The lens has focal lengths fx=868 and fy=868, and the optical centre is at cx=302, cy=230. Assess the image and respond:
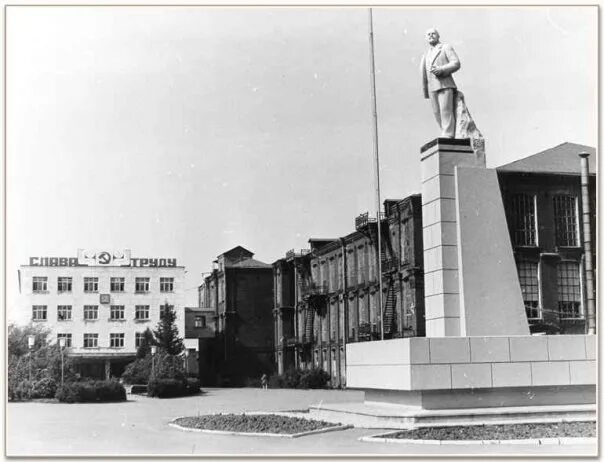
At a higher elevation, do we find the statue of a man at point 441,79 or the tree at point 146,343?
the statue of a man at point 441,79

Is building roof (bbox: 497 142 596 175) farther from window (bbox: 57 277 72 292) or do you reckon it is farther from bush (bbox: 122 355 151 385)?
window (bbox: 57 277 72 292)

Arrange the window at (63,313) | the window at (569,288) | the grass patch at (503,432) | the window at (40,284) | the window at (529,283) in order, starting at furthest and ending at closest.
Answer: the window at (63,313) < the window at (40,284) < the window at (569,288) < the window at (529,283) < the grass patch at (503,432)

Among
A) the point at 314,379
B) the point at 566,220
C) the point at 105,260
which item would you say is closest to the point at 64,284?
the point at 105,260

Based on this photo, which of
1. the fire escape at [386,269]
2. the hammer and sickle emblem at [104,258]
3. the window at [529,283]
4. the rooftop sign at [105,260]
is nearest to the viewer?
the window at [529,283]

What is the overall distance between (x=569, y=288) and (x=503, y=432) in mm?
30645

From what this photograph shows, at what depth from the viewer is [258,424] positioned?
1611 cm

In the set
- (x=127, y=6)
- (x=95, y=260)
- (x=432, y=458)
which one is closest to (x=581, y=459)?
(x=432, y=458)

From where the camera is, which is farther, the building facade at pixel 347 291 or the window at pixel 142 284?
the window at pixel 142 284

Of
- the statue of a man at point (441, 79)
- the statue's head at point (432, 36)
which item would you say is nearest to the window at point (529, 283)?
the statue of a man at point (441, 79)

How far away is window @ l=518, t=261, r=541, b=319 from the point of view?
1663 inches

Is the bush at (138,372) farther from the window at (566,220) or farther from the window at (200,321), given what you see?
the window at (566,220)

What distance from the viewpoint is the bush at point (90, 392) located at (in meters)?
31.7

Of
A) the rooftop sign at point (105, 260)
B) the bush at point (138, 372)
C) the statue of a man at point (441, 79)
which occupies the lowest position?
the bush at point (138, 372)

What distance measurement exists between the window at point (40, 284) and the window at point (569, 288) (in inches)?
1505
